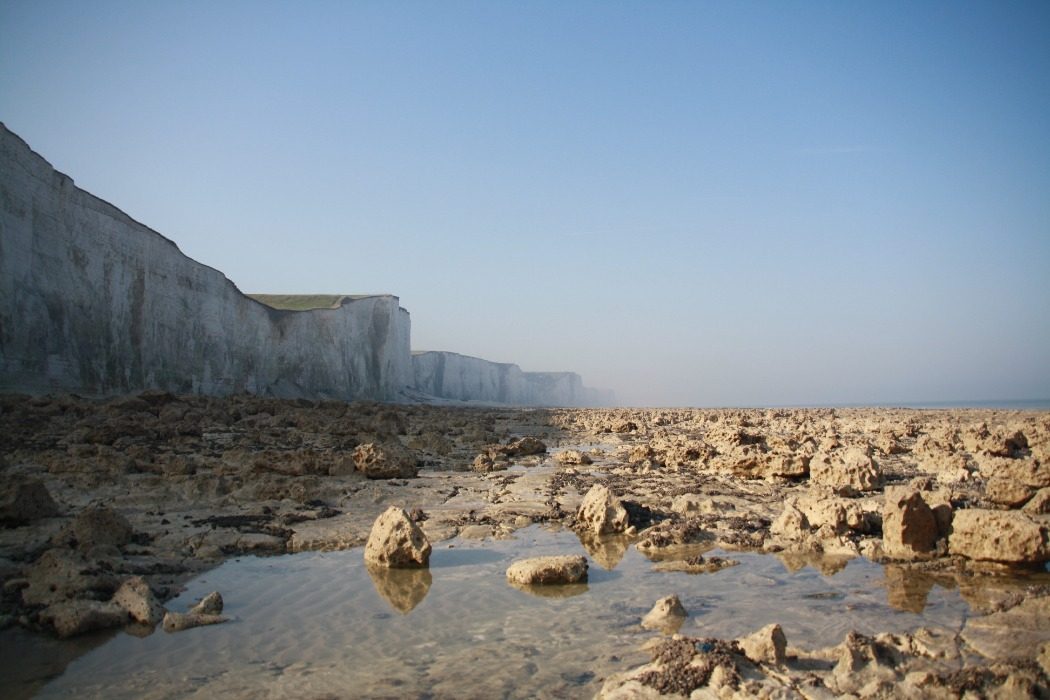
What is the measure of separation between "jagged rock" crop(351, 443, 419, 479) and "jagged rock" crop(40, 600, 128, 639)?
18.7 ft

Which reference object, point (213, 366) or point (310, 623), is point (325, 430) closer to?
point (310, 623)

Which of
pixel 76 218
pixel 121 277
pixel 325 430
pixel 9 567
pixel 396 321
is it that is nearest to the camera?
pixel 9 567

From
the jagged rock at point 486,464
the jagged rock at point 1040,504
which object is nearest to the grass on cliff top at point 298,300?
the jagged rock at point 486,464

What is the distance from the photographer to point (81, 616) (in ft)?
13.3

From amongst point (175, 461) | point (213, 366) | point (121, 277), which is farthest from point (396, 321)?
point (175, 461)

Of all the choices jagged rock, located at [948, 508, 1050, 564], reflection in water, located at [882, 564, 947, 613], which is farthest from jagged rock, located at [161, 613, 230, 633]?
jagged rock, located at [948, 508, 1050, 564]

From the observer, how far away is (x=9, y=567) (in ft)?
16.3

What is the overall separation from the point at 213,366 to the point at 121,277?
781 centimetres

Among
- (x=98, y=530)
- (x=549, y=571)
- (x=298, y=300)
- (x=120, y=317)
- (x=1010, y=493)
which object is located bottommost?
(x=549, y=571)

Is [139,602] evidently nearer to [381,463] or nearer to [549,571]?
[549,571]

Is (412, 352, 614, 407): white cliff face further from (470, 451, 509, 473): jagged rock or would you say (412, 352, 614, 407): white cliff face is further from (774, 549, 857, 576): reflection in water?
(774, 549, 857, 576): reflection in water

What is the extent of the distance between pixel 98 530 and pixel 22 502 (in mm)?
1237

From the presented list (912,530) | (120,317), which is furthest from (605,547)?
(120,317)

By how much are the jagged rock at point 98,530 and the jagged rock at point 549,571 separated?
3505 millimetres
